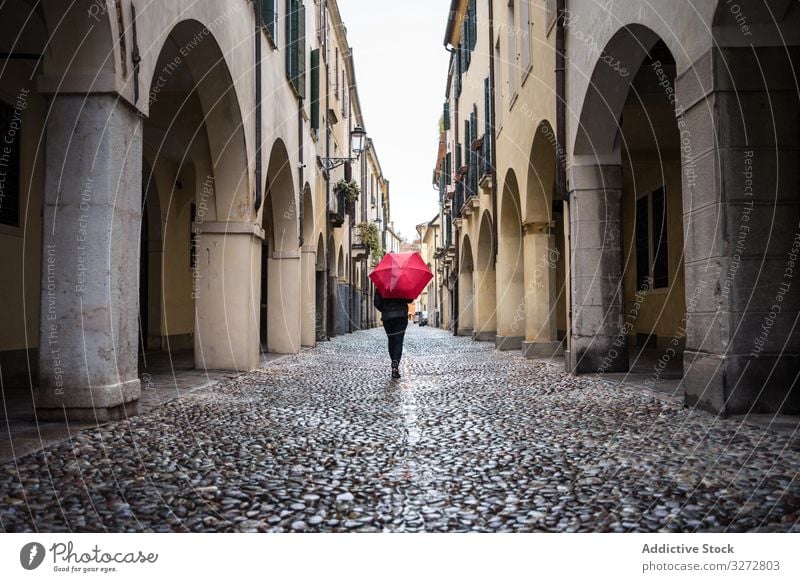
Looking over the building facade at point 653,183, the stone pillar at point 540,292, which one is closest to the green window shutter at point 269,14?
the building facade at point 653,183

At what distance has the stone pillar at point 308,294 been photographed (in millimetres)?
17233

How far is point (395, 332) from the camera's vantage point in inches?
377

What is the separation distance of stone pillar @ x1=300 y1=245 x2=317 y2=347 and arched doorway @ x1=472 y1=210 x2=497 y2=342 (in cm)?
580

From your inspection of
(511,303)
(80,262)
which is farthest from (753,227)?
(511,303)

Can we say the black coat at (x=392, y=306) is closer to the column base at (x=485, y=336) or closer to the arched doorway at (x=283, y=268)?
the arched doorway at (x=283, y=268)

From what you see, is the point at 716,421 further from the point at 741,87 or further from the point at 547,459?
the point at 741,87

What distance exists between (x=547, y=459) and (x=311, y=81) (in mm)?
15158

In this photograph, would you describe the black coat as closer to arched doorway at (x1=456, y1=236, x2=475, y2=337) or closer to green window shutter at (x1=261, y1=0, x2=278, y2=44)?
green window shutter at (x1=261, y1=0, x2=278, y2=44)

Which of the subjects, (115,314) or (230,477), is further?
(115,314)

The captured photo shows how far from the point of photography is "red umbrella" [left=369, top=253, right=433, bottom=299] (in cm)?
918

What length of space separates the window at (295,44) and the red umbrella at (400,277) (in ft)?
20.1

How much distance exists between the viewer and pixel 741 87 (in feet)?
17.9
